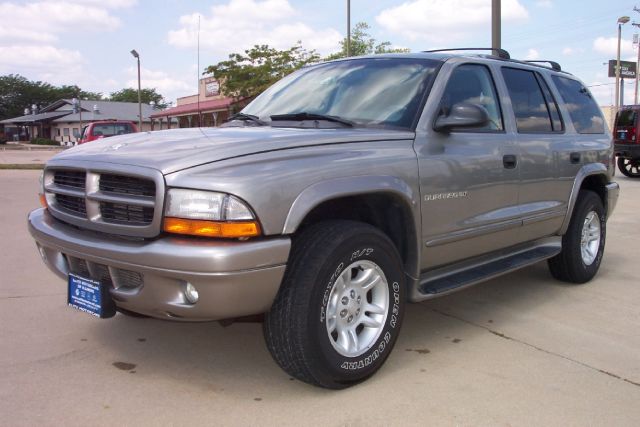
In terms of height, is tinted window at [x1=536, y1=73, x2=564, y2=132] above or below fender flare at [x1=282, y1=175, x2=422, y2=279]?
above

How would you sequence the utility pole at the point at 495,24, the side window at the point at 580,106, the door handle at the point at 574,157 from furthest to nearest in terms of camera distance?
the utility pole at the point at 495,24
the side window at the point at 580,106
the door handle at the point at 574,157

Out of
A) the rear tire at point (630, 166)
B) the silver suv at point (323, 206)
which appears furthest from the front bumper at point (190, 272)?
the rear tire at point (630, 166)

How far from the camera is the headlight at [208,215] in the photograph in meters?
2.64

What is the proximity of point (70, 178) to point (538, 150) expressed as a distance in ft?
10.4

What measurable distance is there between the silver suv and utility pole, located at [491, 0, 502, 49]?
19.9 ft

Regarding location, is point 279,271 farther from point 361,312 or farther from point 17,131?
point 17,131

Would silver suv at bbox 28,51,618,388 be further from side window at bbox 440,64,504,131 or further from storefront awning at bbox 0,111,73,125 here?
storefront awning at bbox 0,111,73,125

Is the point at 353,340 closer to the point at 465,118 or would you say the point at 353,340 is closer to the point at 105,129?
the point at 465,118

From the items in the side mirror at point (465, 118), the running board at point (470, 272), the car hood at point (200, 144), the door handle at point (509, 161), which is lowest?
the running board at point (470, 272)

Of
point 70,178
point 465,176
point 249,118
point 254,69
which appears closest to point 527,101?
point 465,176

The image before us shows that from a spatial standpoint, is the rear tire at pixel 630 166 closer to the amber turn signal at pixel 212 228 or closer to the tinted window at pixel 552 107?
the tinted window at pixel 552 107

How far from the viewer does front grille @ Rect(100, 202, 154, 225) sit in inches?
110

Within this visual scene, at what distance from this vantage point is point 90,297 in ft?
9.92

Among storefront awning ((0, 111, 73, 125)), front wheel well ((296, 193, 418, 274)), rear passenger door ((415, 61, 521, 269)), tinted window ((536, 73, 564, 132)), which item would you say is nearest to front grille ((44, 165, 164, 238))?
front wheel well ((296, 193, 418, 274))
